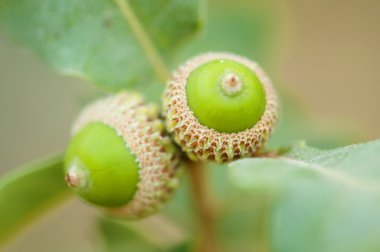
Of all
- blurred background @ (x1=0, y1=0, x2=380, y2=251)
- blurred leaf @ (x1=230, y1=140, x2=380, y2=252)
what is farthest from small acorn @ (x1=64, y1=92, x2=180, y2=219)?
blurred background @ (x1=0, y1=0, x2=380, y2=251)

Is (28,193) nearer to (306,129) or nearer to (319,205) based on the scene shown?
(319,205)

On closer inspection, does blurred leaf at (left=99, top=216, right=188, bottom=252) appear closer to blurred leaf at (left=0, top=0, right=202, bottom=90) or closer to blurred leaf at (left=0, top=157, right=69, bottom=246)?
blurred leaf at (left=0, top=157, right=69, bottom=246)

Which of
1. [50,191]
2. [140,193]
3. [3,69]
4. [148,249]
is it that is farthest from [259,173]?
[3,69]

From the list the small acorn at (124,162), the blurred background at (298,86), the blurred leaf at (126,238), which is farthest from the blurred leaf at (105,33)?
the blurred background at (298,86)

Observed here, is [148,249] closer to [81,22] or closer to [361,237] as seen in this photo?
[81,22]

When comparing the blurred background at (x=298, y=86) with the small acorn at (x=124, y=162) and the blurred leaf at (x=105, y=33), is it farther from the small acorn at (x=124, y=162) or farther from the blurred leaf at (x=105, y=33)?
the small acorn at (x=124, y=162)

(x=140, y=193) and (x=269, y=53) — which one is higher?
(x=269, y=53)
